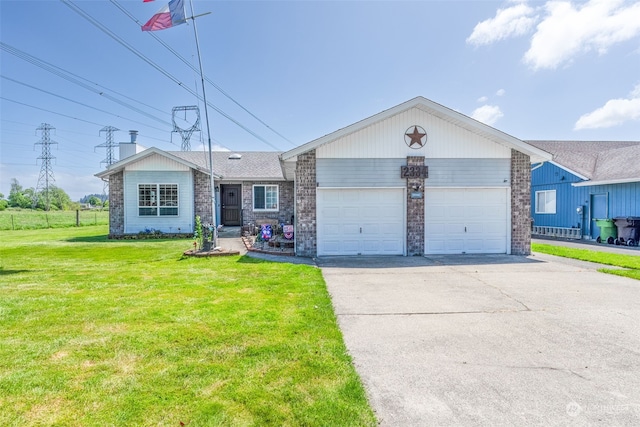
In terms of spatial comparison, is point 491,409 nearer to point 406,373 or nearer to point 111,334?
point 406,373

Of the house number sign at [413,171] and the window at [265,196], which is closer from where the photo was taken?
the house number sign at [413,171]

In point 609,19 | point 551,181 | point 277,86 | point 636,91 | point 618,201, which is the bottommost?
point 618,201

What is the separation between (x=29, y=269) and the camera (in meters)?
7.77

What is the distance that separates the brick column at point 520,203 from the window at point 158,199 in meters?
14.1

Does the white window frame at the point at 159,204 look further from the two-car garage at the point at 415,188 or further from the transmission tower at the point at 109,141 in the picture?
the transmission tower at the point at 109,141

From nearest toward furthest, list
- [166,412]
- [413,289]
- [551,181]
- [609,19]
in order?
1. [166,412]
2. [413,289]
3. [609,19]
4. [551,181]

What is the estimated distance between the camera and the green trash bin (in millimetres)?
13742

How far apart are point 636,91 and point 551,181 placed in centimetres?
Answer: 502

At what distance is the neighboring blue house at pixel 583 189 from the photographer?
45.7 ft

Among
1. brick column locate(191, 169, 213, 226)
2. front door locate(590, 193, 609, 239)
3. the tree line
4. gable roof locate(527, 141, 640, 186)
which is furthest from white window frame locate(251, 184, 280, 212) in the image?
the tree line

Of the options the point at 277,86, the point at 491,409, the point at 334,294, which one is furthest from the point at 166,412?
the point at 277,86

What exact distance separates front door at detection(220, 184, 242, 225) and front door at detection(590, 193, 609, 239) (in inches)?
670

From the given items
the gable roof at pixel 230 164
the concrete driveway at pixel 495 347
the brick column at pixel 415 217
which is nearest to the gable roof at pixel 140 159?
the gable roof at pixel 230 164

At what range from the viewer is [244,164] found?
750 inches
